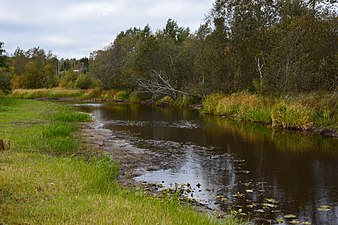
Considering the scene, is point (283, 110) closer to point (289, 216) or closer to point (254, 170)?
point (254, 170)

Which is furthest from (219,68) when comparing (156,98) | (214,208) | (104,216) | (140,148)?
(104,216)

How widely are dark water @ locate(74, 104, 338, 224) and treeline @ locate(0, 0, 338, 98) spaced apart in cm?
738

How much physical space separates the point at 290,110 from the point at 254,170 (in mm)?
13457

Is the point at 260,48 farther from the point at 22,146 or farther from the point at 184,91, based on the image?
the point at 22,146

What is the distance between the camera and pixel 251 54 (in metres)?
39.0

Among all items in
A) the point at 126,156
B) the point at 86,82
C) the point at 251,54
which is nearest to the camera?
the point at 126,156

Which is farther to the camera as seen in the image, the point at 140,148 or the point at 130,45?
the point at 130,45

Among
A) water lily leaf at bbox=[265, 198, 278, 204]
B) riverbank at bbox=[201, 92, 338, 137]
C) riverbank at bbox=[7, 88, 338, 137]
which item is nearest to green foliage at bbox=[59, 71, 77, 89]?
riverbank at bbox=[7, 88, 338, 137]

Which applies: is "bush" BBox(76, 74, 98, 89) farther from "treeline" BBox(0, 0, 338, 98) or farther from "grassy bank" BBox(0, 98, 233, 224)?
"grassy bank" BBox(0, 98, 233, 224)

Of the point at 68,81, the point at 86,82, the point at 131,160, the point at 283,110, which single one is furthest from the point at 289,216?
the point at 68,81

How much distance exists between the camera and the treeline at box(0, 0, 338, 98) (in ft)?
102

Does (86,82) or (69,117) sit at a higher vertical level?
(86,82)

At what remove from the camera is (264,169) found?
15477mm

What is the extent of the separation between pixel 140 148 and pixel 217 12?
26518mm
